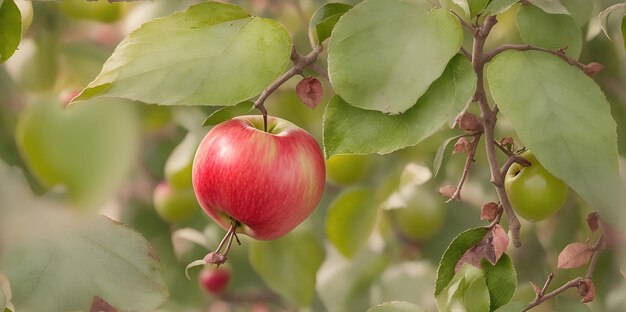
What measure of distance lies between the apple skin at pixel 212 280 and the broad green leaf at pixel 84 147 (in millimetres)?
365

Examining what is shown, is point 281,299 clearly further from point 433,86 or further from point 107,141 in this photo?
point 433,86

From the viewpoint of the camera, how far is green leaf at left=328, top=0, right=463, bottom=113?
447 mm

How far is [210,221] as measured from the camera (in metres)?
0.95

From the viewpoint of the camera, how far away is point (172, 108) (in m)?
0.83

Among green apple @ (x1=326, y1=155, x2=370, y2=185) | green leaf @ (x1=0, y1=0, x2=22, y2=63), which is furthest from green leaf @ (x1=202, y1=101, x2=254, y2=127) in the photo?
green apple @ (x1=326, y1=155, x2=370, y2=185)

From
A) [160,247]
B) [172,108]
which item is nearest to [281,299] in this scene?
[160,247]

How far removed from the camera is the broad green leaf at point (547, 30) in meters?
0.51

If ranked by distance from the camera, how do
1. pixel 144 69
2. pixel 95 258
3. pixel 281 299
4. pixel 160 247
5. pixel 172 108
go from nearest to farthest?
1. pixel 144 69
2. pixel 95 258
3. pixel 172 108
4. pixel 160 247
5. pixel 281 299

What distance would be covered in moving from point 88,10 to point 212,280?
34 centimetres

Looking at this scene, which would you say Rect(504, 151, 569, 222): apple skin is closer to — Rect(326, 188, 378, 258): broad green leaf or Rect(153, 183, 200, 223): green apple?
Rect(326, 188, 378, 258): broad green leaf

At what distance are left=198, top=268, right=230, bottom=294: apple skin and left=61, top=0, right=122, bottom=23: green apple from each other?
12.6 inches

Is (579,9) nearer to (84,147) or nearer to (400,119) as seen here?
(400,119)

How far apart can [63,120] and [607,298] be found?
1.63 ft

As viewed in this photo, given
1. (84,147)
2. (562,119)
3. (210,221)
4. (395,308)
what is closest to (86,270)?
(84,147)
